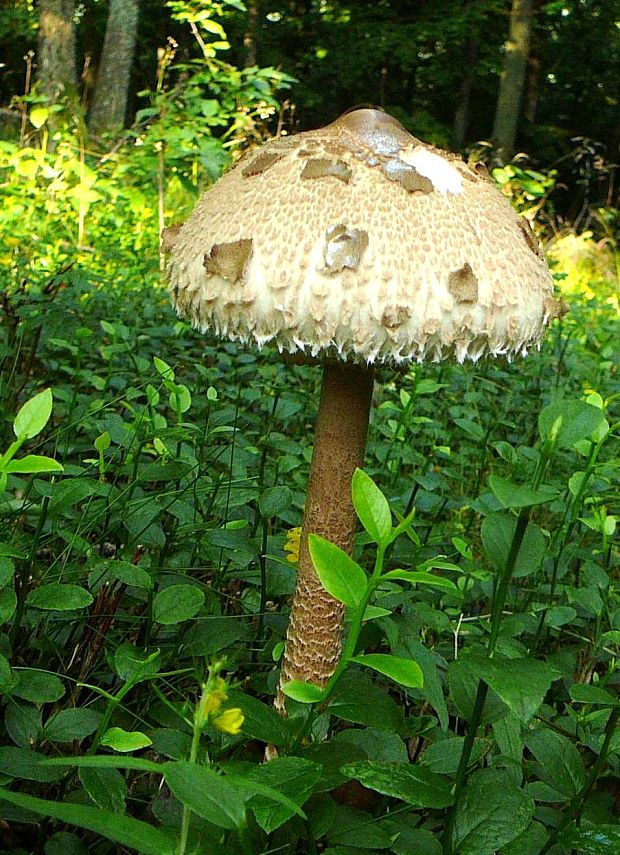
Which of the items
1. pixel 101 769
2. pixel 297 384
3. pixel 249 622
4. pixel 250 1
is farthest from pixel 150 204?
pixel 250 1

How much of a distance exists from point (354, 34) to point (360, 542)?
15447 mm

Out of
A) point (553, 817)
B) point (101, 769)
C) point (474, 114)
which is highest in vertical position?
point (474, 114)

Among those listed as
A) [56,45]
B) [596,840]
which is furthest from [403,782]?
[56,45]

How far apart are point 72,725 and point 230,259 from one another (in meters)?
0.73

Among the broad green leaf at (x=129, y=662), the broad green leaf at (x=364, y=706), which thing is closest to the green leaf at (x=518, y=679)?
the broad green leaf at (x=364, y=706)

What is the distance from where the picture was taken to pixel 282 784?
79 centimetres

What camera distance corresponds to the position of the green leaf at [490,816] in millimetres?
927

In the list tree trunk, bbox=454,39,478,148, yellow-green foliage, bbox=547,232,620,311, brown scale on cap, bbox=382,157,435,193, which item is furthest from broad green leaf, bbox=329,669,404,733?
tree trunk, bbox=454,39,478,148

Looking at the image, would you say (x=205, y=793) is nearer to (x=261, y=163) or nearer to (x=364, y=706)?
(x=364, y=706)

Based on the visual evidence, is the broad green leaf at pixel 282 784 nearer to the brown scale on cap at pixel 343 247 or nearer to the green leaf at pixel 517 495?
the green leaf at pixel 517 495

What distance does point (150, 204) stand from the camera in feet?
18.5

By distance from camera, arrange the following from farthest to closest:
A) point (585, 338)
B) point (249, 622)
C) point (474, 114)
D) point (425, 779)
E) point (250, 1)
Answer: point (474, 114) → point (250, 1) → point (585, 338) → point (249, 622) → point (425, 779)

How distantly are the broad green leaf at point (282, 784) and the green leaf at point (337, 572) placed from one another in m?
0.18

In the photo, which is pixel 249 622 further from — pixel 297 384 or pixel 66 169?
pixel 66 169
